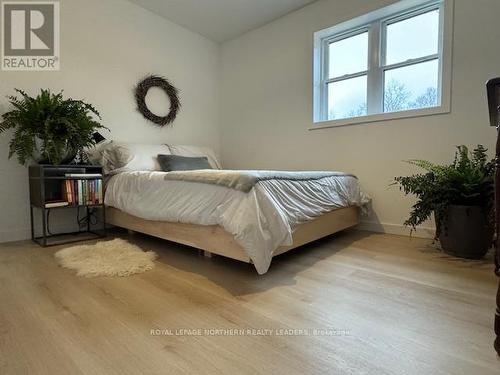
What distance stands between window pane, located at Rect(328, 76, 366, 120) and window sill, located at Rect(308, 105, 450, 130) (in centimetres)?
15

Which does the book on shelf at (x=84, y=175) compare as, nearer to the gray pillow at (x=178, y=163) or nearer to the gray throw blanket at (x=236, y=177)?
the gray pillow at (x=178, y=163)

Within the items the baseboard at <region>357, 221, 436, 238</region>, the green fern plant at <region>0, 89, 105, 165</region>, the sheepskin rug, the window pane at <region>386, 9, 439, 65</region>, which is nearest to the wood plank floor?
the sheepskin rug

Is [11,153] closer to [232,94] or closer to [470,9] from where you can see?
[232,94]

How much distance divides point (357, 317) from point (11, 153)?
8.60 ft

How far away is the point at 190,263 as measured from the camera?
179cm

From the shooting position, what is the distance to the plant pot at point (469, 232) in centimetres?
181

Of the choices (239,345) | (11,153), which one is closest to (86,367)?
(239,345)

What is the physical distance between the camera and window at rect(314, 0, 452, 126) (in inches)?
95.4

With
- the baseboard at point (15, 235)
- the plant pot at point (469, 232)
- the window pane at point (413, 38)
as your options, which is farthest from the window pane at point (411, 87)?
the baseboard at point (15, 235)

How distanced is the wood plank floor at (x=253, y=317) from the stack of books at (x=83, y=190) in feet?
2.06

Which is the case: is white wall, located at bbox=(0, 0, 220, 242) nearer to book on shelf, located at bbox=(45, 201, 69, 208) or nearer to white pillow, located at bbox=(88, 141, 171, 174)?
white pillow, located at bbox=(88, 141, 171, 174)

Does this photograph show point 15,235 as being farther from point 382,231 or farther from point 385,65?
point 385,65

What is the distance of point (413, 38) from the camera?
2.58 meters

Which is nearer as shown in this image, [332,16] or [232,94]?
[332,16]
